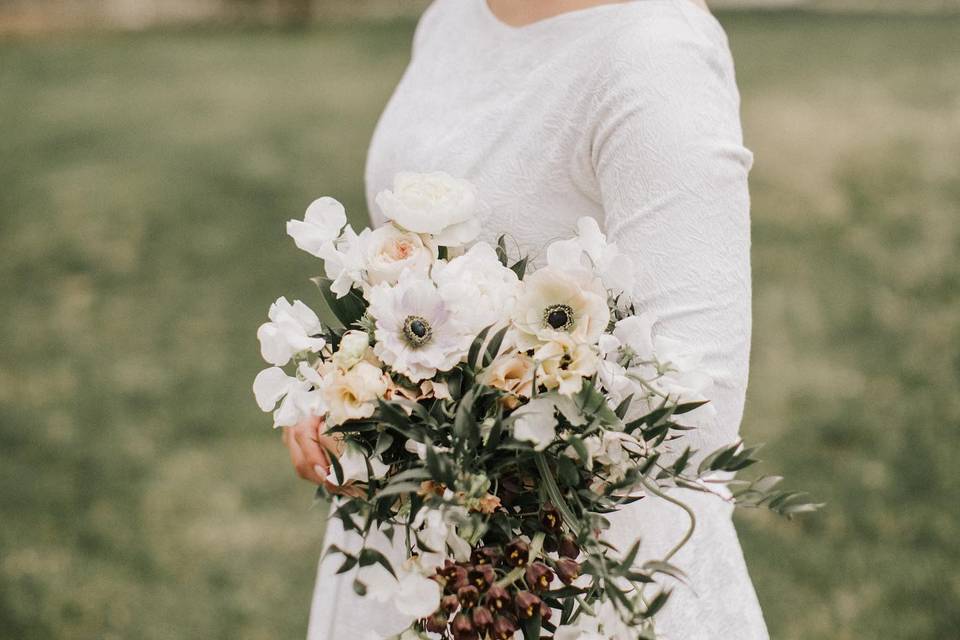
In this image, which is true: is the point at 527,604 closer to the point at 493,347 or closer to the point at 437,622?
the point at 437,622

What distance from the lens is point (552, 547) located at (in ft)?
3.84

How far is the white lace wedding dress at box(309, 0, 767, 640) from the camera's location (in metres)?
1.29

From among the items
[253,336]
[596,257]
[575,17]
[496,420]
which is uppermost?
[575,17]

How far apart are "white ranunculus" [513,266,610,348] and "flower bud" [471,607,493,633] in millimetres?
296

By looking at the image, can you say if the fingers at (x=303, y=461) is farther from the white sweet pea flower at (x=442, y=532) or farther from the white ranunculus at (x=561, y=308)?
the white ranunculus at (x=561, y=308)

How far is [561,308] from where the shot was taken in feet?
3.65

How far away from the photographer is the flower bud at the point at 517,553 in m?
1.13

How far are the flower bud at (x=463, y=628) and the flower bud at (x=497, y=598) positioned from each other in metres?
0.03

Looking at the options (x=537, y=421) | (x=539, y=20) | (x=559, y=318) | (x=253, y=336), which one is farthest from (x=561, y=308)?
(x=253, y=336)

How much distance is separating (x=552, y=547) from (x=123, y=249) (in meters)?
5.85

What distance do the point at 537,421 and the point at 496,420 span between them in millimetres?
46

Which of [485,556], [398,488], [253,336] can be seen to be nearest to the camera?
[398,488]

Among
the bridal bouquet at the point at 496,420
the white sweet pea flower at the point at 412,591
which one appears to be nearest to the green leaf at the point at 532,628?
the bridal bouquet at the point at 496,420

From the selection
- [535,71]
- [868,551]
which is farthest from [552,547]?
[868,551]
